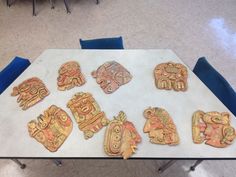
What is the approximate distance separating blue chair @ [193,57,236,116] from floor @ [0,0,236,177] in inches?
34.6

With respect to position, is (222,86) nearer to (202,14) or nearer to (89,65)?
(89,65)

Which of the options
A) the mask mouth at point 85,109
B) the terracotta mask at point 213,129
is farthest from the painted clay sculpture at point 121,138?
the terracotta mask at point 213,129

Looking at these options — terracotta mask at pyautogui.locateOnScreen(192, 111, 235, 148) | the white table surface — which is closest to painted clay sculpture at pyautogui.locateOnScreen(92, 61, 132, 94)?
the white table surface

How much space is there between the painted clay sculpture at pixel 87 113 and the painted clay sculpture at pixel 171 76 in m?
0.42

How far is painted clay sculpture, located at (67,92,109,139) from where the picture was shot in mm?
1240

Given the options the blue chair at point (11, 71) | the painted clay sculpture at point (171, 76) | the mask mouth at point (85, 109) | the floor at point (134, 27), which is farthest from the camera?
the floor at point (134, 27)

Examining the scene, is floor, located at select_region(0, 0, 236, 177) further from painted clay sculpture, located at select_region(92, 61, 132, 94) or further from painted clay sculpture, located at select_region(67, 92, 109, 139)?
painted clay sculpture, located at select_region(67, 92, 109, 139)

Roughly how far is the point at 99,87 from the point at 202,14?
230cm

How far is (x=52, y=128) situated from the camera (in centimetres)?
125

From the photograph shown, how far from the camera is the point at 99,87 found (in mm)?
1441

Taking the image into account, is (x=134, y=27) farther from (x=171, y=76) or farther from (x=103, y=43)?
(x=171, y=76)

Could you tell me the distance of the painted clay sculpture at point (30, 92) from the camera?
53.6 inches

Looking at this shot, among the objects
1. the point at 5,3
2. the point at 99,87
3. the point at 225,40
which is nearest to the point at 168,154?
the point at 99,87

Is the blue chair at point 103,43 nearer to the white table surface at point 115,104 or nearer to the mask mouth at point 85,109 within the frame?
the white table surface at point 115,104
